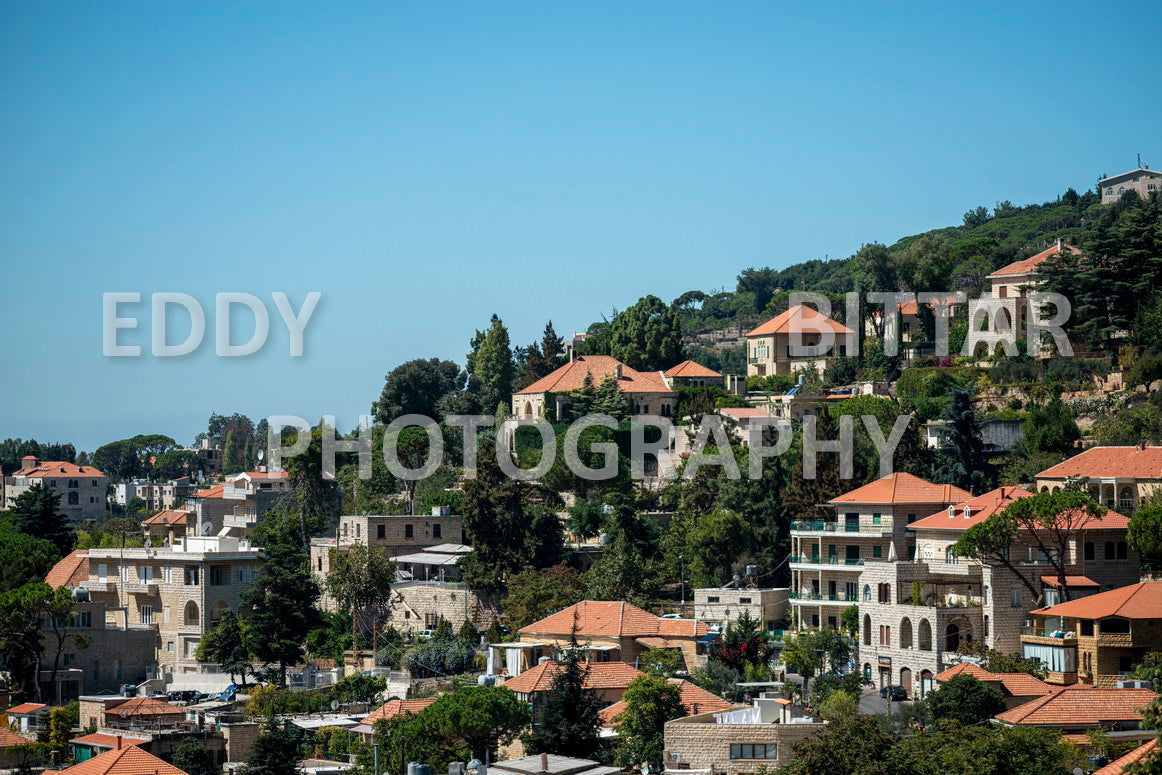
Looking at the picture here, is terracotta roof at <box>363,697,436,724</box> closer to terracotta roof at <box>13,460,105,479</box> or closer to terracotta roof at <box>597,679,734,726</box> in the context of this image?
terracotta roof at <box>597,679,734,726</box>

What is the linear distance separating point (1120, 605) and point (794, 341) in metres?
37.7

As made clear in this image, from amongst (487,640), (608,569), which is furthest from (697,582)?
(487,640)

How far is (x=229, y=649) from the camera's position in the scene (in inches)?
2170

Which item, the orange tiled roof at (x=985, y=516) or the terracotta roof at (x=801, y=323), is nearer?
the orange tiled roof at (x=985, y=516)

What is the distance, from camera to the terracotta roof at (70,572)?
208 feet

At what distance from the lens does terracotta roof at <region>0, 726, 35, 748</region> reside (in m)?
43.9

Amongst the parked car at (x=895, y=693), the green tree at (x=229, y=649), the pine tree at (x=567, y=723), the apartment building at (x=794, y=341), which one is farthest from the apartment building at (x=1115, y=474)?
the green tree at (x=229, y=649)

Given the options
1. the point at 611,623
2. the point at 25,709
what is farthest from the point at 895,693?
the point at 25,709

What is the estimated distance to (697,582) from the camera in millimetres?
56094

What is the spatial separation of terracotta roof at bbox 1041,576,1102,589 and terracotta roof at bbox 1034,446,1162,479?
580 centimetres

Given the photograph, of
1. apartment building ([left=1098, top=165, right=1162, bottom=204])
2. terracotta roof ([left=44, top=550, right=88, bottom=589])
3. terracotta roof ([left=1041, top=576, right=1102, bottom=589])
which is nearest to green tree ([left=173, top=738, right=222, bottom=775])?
terracotta roof ([left=1041, top=576, right=1102, bottom=589])

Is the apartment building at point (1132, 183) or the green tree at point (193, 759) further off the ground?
the apartment building at point (1132, 183)

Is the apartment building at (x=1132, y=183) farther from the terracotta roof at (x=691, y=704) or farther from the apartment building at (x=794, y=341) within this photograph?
the terracotta roof at (x=691, y=704)

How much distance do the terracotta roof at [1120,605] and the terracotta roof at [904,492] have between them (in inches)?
302
